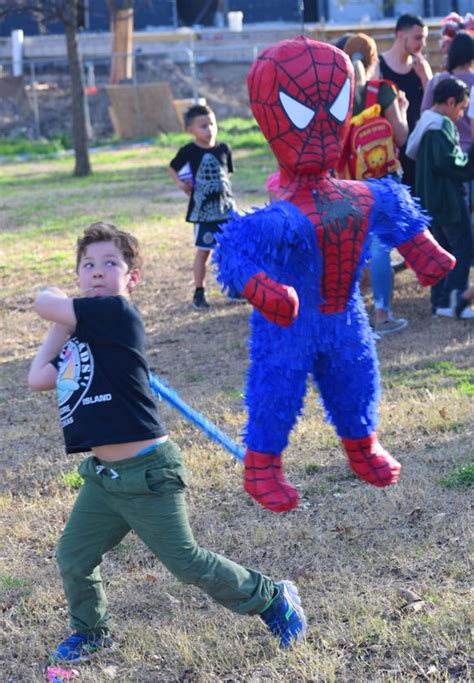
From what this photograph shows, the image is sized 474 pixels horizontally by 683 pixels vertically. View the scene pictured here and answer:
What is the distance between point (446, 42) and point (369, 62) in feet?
4.81

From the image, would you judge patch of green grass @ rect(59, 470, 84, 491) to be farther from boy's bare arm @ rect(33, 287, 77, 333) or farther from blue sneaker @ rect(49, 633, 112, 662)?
boy's bare arm @ rect(33, 287, 77, 333)

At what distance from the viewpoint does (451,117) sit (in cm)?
684

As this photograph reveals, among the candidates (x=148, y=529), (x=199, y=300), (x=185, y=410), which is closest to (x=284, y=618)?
(x=148, y=529)

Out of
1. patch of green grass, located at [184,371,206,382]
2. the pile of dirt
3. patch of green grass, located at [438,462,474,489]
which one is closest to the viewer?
patch of green grass, located at [438,462,474,489]

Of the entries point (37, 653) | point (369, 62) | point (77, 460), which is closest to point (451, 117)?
point (369, 62)

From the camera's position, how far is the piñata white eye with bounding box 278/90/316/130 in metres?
3.27

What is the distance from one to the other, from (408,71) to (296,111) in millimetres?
4982

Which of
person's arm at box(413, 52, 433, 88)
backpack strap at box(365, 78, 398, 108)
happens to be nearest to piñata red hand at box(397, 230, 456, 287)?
backpack strap at box(365, 78, 398, 108)

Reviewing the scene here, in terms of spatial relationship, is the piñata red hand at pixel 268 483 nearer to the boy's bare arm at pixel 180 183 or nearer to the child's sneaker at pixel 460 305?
the child's sneaker at pixel 460 305

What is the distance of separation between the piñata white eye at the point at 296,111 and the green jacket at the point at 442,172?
3685 millimetres

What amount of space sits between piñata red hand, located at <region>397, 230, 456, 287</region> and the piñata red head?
0.45m

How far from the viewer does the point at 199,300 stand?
8.35 m

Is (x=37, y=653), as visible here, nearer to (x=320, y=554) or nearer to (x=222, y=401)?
(x=320, y=554)

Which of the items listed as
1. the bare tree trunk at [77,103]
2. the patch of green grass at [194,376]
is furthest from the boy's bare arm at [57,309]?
the bare tree trunk at [77,103]
